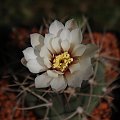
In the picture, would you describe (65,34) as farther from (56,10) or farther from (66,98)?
(56,10)

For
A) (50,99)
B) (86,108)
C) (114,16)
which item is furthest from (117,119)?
(114,16)

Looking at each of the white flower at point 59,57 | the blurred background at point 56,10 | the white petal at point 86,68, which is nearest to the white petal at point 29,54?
the white flower at point 59,57

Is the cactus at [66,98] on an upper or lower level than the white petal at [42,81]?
lower

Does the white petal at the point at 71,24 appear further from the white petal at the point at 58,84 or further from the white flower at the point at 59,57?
the white petal at the point at 58,84

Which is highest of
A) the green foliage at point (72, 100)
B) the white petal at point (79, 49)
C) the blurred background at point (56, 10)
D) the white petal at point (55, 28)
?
the blurred background at point (56, 10)

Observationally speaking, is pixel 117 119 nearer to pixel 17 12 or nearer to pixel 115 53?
pixel 115 53

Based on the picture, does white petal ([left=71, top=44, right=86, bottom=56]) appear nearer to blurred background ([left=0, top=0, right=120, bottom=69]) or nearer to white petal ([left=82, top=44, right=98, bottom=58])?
white petal ([left=82, top=44, right=98, bottom=58])

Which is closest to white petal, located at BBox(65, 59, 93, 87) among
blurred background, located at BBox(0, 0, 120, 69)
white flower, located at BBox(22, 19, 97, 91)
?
white flower, located at BBox(22, 19, 97, 91)
